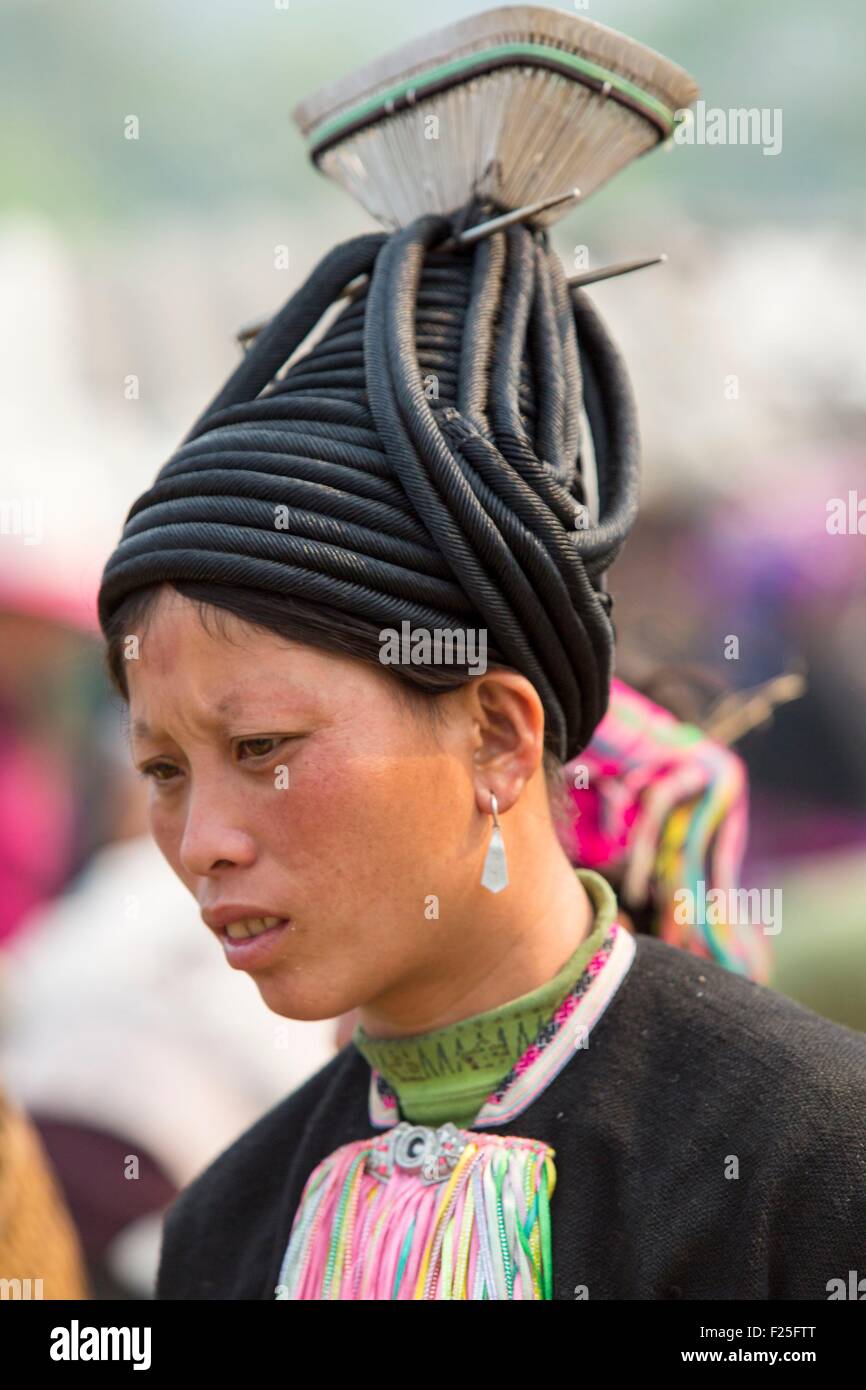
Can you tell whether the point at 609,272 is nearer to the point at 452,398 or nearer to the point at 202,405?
the point at 452,398

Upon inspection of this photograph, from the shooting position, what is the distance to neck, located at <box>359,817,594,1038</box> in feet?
4.66

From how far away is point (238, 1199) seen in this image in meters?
1.70

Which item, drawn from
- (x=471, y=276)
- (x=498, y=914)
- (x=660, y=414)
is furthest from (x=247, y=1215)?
(x=660, y=414)

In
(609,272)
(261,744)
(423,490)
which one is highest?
(609,272)

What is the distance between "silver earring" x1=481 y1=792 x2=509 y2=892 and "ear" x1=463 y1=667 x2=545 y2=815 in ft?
0.06

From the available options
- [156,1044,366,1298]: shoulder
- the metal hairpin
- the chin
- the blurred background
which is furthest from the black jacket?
Answer: the blurred background

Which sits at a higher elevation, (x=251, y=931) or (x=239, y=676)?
(x=239, y=676)

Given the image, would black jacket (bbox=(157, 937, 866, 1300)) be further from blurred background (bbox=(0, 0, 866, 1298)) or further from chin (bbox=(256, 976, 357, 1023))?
blurred background (bbox=(0, 0, 866, 1298))

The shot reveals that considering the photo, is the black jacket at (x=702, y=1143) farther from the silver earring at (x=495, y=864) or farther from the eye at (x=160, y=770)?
the eye at (x=160, y=770)

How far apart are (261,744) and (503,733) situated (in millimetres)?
255

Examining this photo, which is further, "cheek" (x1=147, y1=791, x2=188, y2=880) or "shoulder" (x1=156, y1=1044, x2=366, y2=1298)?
"shoulder" (x1=156, y1=1044, x2=366, y2=1298)

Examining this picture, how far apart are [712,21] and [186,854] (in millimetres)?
2279

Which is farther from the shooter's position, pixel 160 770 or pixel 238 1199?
pixel 238 1199

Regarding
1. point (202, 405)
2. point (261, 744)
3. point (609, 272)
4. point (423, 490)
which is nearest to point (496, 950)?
point (261, 744)
